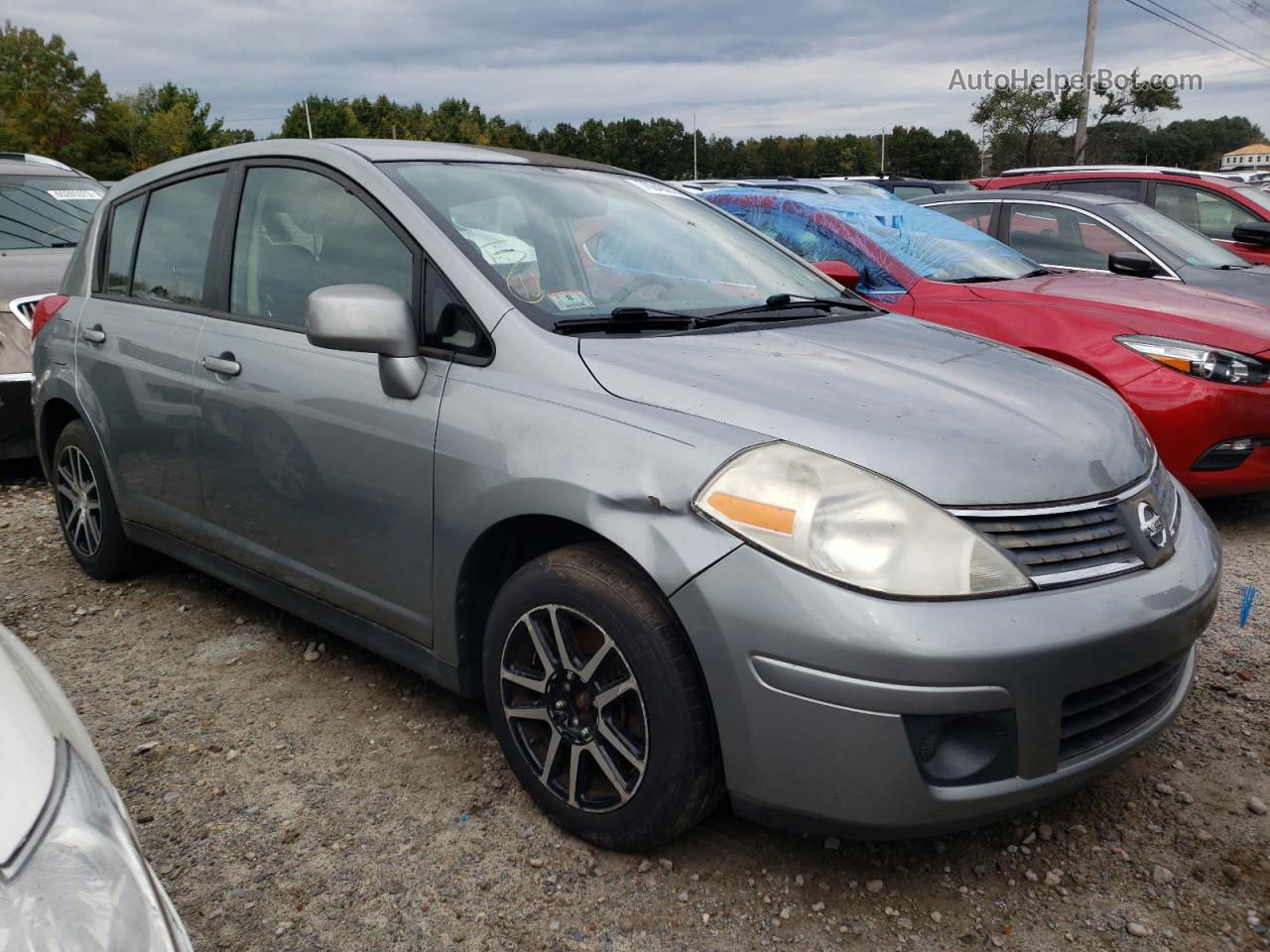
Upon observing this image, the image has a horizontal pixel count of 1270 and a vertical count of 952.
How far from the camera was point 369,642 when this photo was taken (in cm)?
292

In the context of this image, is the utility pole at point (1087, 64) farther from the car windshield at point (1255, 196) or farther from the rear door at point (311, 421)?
the rear door at point (311, 421)

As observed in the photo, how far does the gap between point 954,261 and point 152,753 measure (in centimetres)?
446

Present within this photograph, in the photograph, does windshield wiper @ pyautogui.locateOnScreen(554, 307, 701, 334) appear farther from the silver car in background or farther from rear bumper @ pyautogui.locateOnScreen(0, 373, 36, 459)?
rear bumper @ pyautogui.locateOnScreen(0, 373, 36, 459)

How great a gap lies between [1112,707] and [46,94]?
58.1 m

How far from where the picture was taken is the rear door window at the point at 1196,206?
826cm

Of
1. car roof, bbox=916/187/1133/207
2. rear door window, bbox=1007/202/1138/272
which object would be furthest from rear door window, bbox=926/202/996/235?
rear door window, bbox=1007/202/1138/272

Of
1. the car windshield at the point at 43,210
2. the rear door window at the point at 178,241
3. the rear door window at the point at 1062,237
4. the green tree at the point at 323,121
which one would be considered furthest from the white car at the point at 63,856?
the green tree at the point at 323,121

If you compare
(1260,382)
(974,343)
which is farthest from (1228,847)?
(1260,382)

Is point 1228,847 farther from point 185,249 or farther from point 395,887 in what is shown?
point 185,249

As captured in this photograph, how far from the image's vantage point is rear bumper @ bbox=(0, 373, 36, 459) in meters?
5.44

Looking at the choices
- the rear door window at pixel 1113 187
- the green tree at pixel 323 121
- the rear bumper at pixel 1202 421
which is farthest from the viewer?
the green tree at pixel 323 121

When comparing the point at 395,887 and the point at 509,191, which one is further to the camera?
the point at 509,191

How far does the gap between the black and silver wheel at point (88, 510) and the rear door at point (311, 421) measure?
873 mm

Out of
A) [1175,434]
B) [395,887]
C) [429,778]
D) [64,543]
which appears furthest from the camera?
[64,543]
